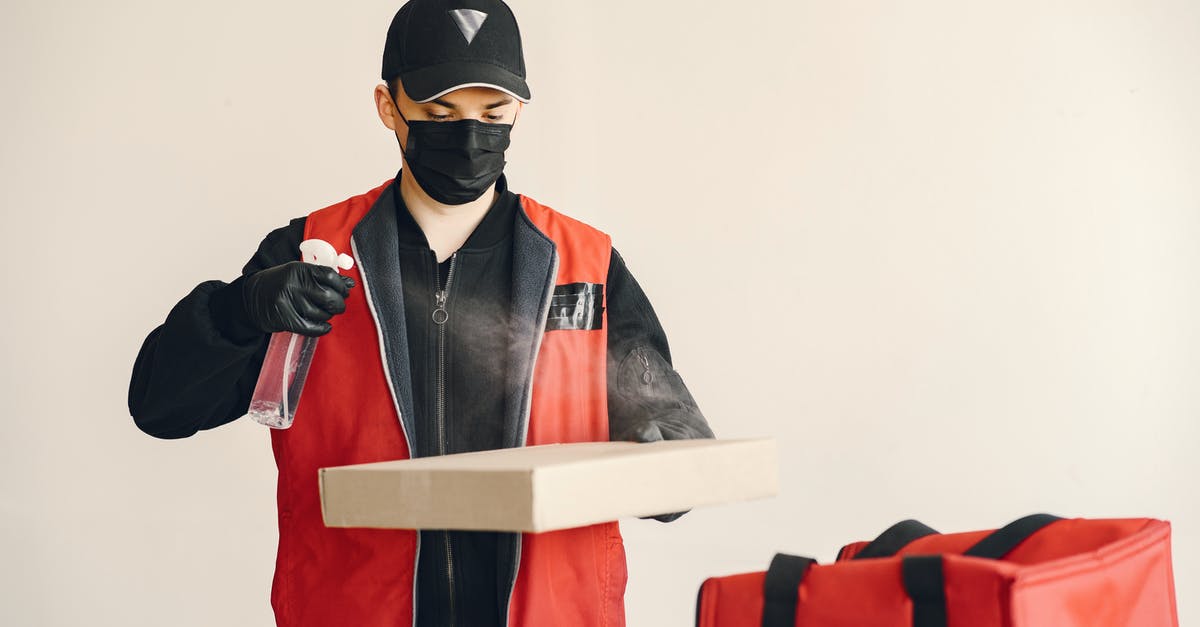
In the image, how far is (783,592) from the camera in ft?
3.92

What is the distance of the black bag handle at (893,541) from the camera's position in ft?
4.34

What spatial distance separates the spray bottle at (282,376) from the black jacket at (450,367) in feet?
0.11

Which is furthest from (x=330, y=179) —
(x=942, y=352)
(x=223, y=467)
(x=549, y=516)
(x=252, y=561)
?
(x=549, y=516)

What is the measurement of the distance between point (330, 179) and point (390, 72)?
87 cm

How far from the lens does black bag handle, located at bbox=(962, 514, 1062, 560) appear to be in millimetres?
1271

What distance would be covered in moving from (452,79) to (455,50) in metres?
0.04

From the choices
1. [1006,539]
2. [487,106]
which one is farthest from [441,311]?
[1006,539]

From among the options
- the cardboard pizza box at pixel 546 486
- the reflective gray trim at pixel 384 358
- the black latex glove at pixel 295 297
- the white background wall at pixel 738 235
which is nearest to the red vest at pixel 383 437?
the reflective gray trim at pixel 384 358

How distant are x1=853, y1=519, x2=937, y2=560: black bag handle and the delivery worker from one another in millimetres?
317

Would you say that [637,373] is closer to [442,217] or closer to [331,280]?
[442,217]

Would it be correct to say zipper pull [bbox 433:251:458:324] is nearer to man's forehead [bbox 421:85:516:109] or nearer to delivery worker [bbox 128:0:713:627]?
delivery worker [bbox 128:0:713:627]

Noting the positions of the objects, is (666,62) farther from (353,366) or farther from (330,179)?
(353,366)

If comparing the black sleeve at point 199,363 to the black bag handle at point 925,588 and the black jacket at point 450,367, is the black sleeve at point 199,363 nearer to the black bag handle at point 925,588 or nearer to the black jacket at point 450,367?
the black jacket at point 450,367

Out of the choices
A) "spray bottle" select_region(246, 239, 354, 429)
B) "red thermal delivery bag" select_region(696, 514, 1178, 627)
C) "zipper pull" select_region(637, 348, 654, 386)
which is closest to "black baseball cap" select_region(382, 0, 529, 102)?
"spray bottle" select_region(246, 239, 354, 429)
